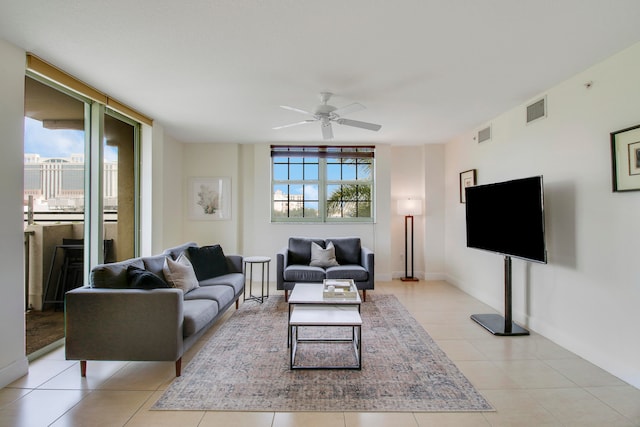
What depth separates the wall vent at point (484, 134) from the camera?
4.45 m

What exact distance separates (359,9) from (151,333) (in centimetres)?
280

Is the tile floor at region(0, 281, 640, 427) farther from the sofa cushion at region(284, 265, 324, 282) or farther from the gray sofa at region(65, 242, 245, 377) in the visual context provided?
the sofa cushion at region(284, 265, 324, 282)

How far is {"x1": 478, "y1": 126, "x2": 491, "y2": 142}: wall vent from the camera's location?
445cm

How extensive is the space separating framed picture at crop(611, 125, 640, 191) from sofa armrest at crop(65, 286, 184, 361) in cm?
373

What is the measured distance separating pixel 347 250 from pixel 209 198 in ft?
8.96

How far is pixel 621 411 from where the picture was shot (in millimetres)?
2102

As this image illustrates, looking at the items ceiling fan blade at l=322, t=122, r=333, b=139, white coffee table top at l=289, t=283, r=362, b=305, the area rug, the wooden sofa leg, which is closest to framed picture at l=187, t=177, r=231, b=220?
ceiling fan blade at l=322, t=122, r=333, b=139

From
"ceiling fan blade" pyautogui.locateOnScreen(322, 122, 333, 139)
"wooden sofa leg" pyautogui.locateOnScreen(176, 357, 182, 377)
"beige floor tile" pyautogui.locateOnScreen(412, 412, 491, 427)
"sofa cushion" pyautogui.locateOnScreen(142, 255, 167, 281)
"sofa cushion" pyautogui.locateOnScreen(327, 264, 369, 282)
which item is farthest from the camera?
"sofa cushion" pyautogui.locateOnScreen(327, 264, 369, 282)

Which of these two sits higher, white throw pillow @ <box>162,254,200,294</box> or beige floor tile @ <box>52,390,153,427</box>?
white throw pillow @ <box>162,254,200,294</box>

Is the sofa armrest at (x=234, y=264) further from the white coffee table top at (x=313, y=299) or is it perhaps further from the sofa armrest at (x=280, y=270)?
the white coffee table top at (x=313, y=299)

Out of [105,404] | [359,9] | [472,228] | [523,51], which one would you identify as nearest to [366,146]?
[472,228]

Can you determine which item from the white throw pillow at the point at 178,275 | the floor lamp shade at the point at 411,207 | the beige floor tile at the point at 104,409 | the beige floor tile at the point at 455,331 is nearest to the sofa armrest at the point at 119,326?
the beige floor tile at the point at 104,409

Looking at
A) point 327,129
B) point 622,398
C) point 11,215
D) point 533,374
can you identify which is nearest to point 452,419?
point 533,374

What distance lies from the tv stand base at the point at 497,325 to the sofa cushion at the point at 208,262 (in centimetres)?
332
